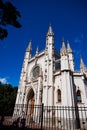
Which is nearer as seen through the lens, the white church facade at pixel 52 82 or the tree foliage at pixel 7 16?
the tree foliage at pixel 7 16

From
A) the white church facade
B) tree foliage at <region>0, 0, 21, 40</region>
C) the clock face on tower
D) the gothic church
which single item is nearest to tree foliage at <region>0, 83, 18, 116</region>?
the gothic church

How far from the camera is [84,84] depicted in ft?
53.6

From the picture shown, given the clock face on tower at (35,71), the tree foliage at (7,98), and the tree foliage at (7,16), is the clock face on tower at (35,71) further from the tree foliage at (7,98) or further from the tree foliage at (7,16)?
the tree foliage at (7,16)

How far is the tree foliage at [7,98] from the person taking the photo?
80.2 feet

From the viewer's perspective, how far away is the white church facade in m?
15.3

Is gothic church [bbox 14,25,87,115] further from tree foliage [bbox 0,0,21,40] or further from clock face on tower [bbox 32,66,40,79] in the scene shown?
tree foliage [bbox 0,0,21,40]

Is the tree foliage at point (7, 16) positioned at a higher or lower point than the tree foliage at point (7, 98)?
higher

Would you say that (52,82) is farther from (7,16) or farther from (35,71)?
(7,16)

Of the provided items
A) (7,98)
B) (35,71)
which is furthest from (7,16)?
(7,98)

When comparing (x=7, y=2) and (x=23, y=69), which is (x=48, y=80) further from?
(x=7, y=2)

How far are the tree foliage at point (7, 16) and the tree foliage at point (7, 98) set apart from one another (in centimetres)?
2006

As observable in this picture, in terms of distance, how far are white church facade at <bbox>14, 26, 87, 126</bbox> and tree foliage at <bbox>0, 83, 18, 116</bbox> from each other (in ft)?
14.7

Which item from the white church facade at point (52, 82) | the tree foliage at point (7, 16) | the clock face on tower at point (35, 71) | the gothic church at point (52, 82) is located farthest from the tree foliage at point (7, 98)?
the tree foliage at point (7, 16)

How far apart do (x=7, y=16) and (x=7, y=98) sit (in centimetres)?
2403
